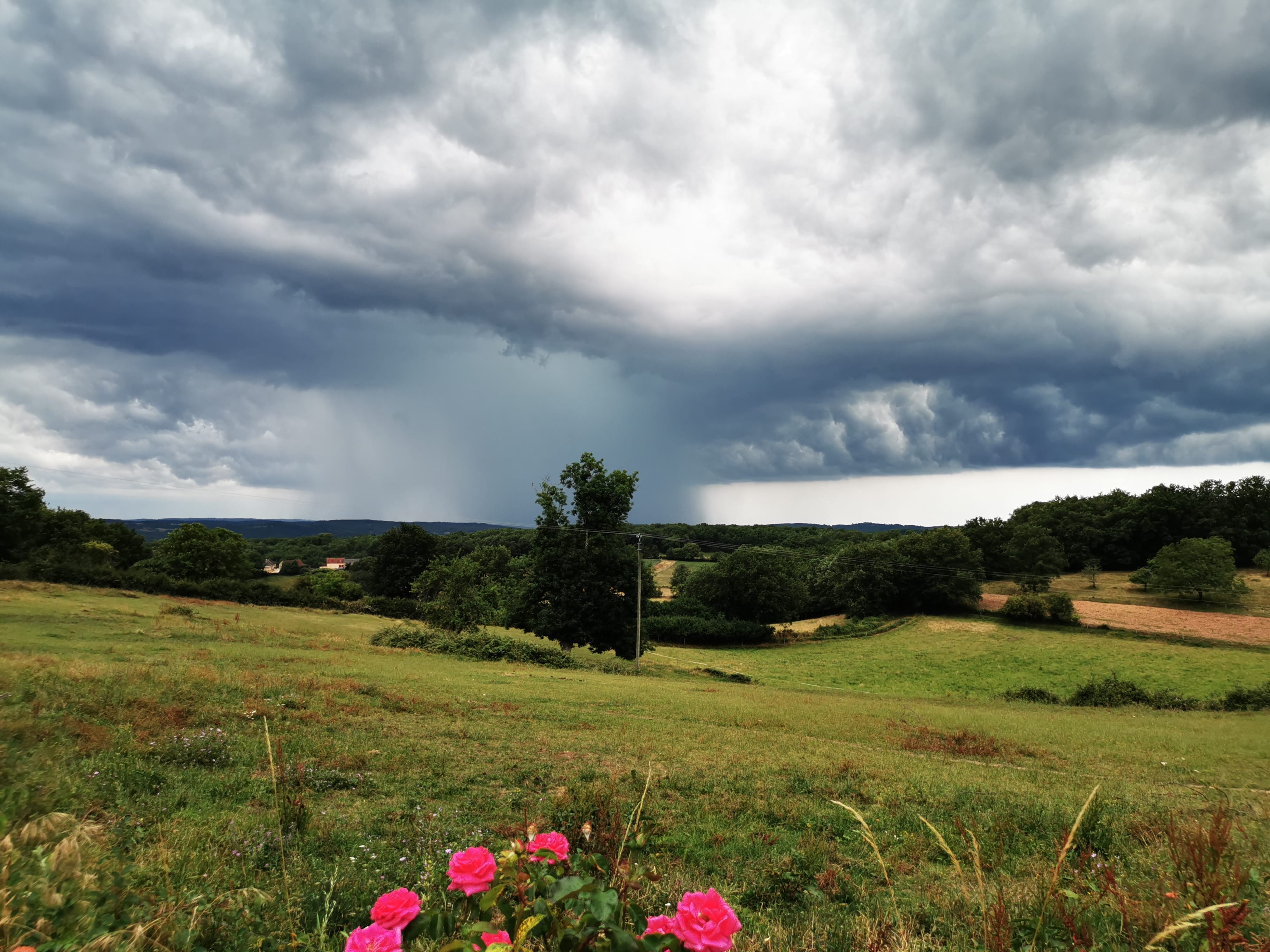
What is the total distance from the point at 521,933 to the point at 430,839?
5.35 meters

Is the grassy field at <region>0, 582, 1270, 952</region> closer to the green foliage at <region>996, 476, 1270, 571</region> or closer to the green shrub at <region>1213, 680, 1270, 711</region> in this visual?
the green shrub at <region>1213, 680, 1270, 711</region>

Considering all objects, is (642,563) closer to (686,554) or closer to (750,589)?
(750,589)

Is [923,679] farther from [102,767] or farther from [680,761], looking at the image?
[102,767]

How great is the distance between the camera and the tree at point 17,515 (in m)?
60.7

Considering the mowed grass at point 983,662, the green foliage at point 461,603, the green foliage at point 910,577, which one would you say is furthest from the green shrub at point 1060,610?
the green foliage at point 461,603

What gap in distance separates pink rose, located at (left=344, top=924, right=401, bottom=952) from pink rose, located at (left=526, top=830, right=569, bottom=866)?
55 centimetres

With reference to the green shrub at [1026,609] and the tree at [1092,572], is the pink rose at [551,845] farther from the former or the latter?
the tree at [1092,572]

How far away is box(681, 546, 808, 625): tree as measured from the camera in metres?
77.2

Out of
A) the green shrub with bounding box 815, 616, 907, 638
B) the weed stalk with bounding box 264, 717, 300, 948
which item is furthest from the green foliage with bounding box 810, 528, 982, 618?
the weed stalk with bounding box 264, 717, 300, 948

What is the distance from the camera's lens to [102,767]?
7.68 m

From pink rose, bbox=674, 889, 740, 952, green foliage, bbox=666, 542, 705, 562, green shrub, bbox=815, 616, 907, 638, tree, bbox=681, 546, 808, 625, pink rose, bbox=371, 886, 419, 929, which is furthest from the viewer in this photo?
green foliage, bbox=666, 542, 705, 562

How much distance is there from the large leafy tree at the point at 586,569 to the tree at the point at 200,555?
153 ft

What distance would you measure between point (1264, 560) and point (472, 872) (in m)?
109

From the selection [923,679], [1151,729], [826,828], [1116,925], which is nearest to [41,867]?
[1116,925]
